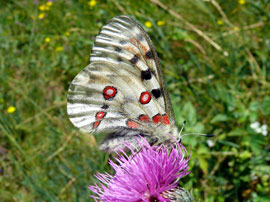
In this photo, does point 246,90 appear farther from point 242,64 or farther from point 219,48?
point 219,48

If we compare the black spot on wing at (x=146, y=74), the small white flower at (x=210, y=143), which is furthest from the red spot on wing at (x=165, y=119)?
the small white flower at (x=210, y=143)

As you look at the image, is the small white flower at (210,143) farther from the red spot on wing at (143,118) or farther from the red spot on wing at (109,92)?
the red spot on wing at (109,92)

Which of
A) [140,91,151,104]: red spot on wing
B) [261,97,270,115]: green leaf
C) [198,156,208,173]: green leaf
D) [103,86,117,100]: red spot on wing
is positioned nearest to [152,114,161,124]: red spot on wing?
[140,91,151,104]: red spot on wing

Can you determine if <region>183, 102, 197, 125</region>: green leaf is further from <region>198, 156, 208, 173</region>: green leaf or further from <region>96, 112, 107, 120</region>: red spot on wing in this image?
<region>96, 112, 107, 120</region>: red spot on wing

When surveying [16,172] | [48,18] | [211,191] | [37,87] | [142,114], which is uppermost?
[48,18]

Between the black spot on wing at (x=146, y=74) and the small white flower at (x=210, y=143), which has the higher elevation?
the black spot on wing at (x=146, y=74)

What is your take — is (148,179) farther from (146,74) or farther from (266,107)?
(266,107)

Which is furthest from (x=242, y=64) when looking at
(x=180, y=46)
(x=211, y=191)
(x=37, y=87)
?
(x=37, y=87)
